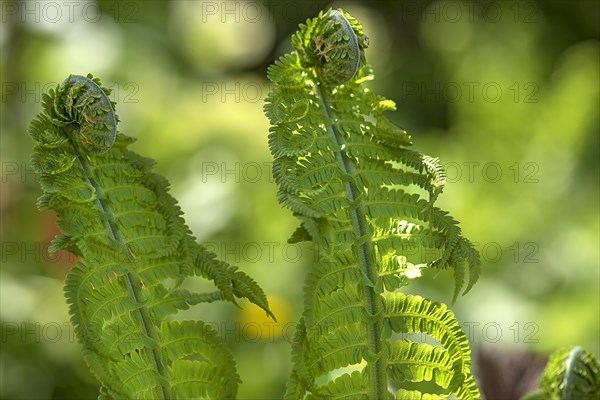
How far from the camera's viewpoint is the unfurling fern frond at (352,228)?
0.51 m

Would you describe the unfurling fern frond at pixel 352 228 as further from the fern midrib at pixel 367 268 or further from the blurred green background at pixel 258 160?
the blurred green background at pixel 258 160

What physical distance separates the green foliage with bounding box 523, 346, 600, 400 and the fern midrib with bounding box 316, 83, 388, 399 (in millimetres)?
97

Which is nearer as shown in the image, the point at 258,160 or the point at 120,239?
the point at 120,239

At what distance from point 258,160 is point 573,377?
1775mm

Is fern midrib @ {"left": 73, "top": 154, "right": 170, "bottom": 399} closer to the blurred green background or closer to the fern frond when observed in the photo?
the fern frond

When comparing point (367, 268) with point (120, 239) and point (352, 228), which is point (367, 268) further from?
point (120, 239)

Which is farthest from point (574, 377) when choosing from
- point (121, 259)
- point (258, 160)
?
point (258, 160)

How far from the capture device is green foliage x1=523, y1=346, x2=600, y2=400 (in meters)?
0.48

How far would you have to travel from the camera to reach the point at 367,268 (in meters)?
0.52

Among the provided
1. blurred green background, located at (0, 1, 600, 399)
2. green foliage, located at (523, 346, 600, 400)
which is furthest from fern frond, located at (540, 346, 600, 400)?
blurred green background, located at (0, 1, 600, 399)

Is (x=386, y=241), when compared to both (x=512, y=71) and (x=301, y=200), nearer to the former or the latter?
(x=301, y=200)

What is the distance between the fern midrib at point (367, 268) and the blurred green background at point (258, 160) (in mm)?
951

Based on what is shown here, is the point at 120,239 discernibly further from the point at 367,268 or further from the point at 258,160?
the point at 258,160

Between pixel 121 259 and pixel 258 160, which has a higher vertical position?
pixel 258 160
